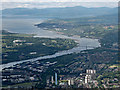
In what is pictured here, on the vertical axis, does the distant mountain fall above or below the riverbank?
above

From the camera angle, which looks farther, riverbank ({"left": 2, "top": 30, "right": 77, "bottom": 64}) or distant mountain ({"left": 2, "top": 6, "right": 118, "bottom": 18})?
distant mountain ({"left": 2, "top": 6, "right": 118, "bottom": 18})

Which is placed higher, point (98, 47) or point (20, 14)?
point (20, 14)

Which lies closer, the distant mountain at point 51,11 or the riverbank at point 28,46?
the riverbank at point 28,46

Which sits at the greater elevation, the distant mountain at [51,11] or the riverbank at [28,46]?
the distant mountain at [51,11]

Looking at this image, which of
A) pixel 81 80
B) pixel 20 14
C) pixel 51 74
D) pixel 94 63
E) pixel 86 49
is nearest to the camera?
pixel 81 80

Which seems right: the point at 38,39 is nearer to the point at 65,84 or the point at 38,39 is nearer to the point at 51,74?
the point at 51,74

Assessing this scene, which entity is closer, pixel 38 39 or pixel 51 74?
pixel 51 74

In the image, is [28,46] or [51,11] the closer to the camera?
[28,46]

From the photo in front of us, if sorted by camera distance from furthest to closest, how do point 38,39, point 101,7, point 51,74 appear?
point 101,7, point 38,39, point 51,74

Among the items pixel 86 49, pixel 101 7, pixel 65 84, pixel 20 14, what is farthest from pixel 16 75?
pixel 101 7

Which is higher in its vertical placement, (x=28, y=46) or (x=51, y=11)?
(x=51, y=11)
